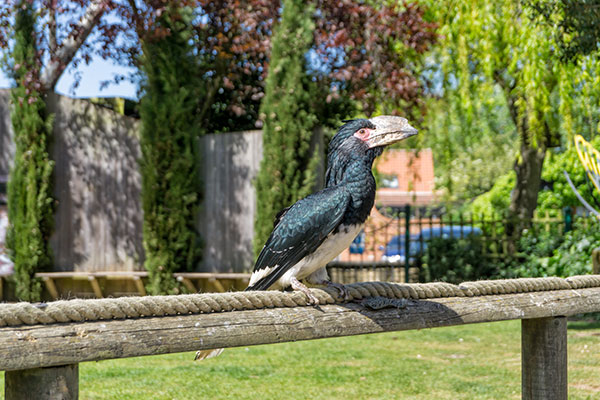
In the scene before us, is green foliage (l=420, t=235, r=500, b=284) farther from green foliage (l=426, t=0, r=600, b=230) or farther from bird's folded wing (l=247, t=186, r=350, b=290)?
bird's folded wing (l=247, t=186, r=350, b=290)

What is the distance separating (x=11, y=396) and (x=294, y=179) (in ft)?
22.7

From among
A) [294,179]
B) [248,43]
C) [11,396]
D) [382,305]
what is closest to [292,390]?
[382,305]

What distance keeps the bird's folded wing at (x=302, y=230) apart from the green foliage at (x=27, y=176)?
24.1ft

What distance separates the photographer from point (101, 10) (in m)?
9.86

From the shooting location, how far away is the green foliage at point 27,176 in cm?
935

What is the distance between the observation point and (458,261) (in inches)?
420

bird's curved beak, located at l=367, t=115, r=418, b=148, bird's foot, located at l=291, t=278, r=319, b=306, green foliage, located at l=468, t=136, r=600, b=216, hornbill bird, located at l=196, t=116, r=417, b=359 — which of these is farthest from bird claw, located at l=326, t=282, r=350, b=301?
green foliage, located at l=468, t=136, r=600, b=216

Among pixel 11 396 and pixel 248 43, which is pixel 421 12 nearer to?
pixel 248 43

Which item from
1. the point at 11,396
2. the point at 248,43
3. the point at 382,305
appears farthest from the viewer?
the point at 248,43

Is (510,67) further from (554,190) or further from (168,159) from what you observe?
(554,190)

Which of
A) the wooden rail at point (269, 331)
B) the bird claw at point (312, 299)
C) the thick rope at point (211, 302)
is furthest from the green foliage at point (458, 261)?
the bird claw at point (312, 299)

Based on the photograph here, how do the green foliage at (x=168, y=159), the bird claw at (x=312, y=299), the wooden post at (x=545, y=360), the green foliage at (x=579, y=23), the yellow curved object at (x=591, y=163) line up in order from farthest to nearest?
1. the green foliage at (x=168, y=159)
2. the yellow curved object at (x=591, y=163)
3. the green foliage at (x=579, y=23)
4. the wooden post at (x=545, y=360)
5. the bird claw at (x=312, y=299)

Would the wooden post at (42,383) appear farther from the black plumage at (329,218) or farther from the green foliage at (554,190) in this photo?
the green foliage at (554,190)

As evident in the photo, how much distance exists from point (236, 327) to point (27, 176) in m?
7.96
